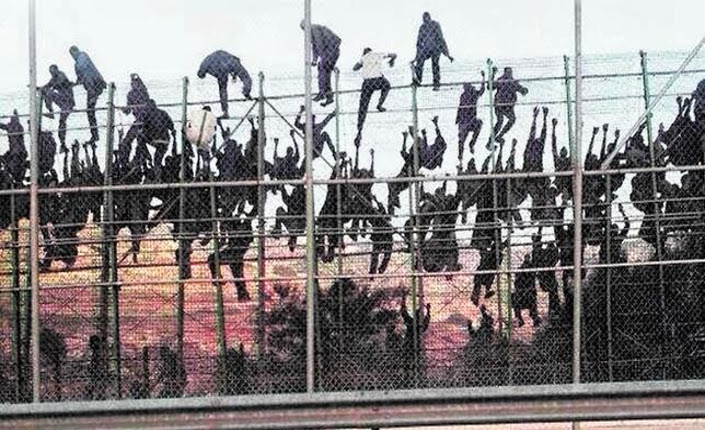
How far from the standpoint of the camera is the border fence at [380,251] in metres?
12.0

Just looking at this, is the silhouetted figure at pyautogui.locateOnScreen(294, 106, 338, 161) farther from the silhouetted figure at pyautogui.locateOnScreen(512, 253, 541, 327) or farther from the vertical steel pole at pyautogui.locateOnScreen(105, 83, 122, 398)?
the silhouetted figure at pyautogui.locateOnScreen(512, 253, 541, 327)

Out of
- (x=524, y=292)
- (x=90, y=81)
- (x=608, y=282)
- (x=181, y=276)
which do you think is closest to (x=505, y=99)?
(x=524, y=292)

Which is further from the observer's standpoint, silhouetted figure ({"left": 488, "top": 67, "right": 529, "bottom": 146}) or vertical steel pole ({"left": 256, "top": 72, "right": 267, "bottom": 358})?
silhouetted figure ({"left": 488, "top": 67, "right": 529, "bottom": 146})

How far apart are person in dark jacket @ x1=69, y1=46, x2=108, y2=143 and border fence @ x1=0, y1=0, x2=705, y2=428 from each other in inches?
4.7

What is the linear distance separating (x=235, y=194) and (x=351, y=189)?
135cm

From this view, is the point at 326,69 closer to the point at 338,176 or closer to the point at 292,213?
the point at 338,176

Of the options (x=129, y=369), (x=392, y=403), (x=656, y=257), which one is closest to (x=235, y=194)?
(x=129, y=369)

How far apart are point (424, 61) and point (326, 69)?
1083 millimetres

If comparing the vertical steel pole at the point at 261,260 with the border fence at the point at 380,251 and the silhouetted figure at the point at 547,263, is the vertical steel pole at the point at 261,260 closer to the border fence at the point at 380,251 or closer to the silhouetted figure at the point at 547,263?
the border fence at the point at 380,251

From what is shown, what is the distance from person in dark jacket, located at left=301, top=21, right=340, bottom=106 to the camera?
1180 centimetres

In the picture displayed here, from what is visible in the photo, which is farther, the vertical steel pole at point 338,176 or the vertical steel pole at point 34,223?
the vertical steel pole at point 338,176

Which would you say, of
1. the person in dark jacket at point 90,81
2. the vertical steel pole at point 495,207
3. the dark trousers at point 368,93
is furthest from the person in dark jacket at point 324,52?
the person in dark jacket at point 90,81

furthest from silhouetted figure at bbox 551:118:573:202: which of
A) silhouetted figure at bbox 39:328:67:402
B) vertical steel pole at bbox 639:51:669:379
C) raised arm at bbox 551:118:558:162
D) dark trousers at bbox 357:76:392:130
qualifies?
silhouetted figure at bbox 39:328:67:402

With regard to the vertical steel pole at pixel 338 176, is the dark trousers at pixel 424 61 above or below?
above
